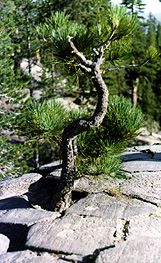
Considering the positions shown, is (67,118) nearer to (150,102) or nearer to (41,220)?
(41,220)

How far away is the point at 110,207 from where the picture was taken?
225 cm

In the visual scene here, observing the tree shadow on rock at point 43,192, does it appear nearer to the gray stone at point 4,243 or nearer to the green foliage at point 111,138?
the green foliage at point 111,138

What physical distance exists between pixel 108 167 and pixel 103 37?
1.26m

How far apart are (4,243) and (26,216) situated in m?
0.28

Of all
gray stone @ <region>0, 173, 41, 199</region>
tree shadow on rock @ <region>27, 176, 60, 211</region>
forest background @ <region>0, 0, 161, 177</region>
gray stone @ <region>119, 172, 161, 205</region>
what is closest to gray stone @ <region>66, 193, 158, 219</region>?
gray stone @ <region>119, 172, 161, 205</region>

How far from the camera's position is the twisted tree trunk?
7.06 ft

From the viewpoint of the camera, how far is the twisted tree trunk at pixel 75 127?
215 centimetres

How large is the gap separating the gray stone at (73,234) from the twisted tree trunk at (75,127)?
0.26 meters

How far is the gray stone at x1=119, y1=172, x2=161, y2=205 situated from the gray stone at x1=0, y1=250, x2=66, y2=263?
1.02 metres

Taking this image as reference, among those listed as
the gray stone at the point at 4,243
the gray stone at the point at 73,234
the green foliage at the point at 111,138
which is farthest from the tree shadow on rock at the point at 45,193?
the gray stone at the point at 4,243

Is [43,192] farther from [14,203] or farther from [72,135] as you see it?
[72,135]

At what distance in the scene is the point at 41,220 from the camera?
2146 mm

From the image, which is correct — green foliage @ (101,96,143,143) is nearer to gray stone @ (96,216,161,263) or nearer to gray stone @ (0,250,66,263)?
gray stone @ (96,216,161,263)

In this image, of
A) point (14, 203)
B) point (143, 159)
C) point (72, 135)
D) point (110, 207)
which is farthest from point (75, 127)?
point (143, 159)
